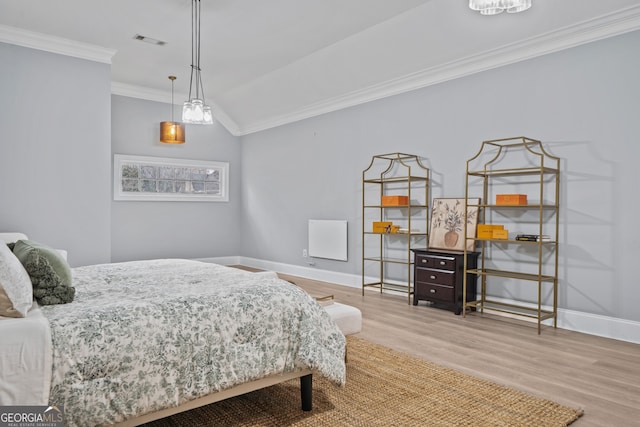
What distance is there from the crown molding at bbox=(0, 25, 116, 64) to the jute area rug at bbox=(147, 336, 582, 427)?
4508 mm

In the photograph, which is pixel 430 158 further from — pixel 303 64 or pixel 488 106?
pixel 303 64

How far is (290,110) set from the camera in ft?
22.7

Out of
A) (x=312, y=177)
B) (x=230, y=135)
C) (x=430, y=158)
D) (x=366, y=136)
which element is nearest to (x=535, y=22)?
(x=430, y=158)

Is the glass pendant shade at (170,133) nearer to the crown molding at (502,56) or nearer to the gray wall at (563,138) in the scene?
the crown molding at (502,56)

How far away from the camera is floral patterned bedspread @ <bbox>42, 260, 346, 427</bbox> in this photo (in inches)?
64.2

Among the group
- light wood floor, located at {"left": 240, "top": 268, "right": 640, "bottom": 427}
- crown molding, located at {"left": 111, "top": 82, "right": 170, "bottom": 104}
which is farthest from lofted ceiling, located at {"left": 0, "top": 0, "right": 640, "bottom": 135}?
light wood floor, located at {"left": 240, "top": 268, "right": 640, "bottom": 427}

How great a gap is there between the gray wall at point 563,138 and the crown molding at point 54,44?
3027 mm

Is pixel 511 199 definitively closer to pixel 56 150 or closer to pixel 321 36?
pixel 321 36

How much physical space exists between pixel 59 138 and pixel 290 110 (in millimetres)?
3307

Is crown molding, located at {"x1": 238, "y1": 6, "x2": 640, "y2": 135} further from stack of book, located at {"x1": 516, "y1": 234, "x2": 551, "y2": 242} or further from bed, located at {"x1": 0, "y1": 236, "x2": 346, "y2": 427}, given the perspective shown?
bed, located at {"x1": 0, "y1": 236, "x2": 346, "y2": 427}

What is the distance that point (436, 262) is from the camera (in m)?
4.50

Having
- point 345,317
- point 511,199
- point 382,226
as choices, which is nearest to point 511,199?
point 511,199

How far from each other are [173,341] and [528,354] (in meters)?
2.56

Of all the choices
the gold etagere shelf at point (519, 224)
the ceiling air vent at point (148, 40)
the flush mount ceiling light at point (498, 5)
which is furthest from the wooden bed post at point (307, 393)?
the ceiling air vent at point (148, 40)
